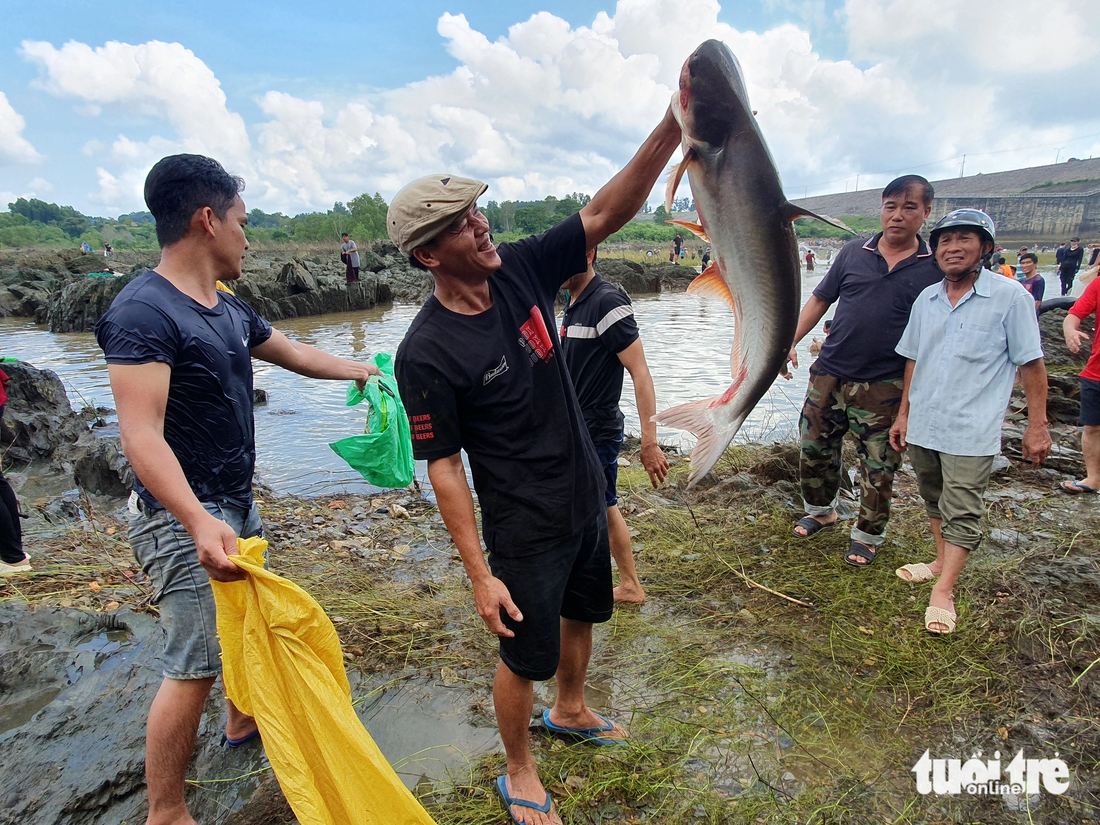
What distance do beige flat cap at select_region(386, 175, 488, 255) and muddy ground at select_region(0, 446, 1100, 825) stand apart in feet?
6.61

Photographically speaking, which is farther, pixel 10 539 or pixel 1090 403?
pixel 1090 403

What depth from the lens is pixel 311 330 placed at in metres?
19.3

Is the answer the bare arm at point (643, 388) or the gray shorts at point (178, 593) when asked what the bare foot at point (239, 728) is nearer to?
the gray shorts at point (178, 593)

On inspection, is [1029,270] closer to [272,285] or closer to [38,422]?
[38,422]

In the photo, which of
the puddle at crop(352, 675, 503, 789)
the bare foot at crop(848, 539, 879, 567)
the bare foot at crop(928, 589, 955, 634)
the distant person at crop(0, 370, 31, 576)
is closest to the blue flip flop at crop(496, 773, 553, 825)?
the puddle at crop(352, 675, 503, 789)

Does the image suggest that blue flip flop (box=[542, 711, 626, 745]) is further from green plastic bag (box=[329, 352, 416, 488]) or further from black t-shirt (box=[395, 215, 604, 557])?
green plastic bag (box=[329, 352, 416, 488])

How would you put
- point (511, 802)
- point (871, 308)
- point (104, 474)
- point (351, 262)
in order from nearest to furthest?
point (511, 802), point (871, 308), point (104, 474), point (351, 262)

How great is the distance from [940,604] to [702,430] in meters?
1.98

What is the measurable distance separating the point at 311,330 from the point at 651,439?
721 inches

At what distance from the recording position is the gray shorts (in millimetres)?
2068

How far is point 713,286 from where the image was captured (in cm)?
217

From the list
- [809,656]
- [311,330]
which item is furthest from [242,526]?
[311,330]

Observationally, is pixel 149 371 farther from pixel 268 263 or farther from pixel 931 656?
pixel 268 263

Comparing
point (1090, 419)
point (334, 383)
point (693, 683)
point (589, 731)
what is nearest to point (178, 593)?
point (589, 731)
